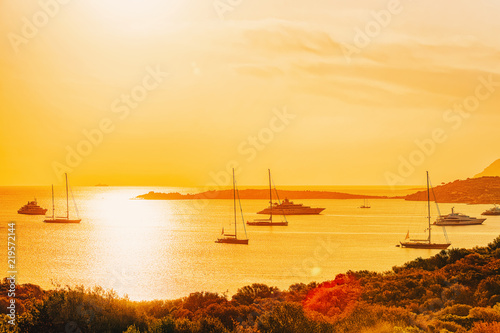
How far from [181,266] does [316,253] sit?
17.4 meters

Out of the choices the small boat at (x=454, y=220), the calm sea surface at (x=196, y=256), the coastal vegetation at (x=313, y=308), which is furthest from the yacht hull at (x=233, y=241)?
the small boat at (x=454, y=220)

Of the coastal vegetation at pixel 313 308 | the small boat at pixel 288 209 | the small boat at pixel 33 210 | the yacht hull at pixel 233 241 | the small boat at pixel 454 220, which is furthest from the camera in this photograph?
the small boat at pixel 288 209

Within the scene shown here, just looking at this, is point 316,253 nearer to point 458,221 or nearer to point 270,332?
point 270,332

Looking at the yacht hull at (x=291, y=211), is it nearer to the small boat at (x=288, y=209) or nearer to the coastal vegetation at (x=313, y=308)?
the small boat at (x=288, y=209)

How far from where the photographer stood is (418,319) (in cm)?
1617

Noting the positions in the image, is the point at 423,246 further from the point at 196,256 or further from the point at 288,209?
the point at 288,209

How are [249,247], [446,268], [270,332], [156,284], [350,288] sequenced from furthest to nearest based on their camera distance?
[249,247]
[156,284]
[446,268]
[350,288]
[270,332]

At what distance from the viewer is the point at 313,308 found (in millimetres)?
19922

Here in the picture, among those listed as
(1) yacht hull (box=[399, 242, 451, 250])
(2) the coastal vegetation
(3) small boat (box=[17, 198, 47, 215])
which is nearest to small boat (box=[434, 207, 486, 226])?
(1) yacht hull (box=[399, 242, 451, 250])

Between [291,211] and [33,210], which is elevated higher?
[33,210]

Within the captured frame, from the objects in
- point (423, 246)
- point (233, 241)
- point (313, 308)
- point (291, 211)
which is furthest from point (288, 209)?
point (313, 308)

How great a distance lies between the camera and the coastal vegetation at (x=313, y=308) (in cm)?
1448

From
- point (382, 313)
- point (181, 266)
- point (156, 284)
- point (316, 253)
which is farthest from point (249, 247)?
point (382, 313)

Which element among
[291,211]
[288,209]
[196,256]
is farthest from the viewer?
[291,211]
